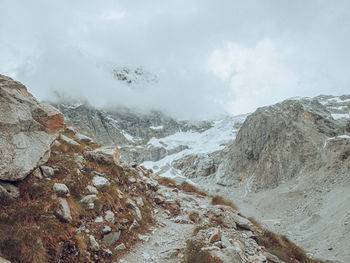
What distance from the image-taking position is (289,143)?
60812mm

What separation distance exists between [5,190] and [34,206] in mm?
899

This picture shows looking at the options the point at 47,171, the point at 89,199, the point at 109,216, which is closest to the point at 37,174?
the point at 47,171

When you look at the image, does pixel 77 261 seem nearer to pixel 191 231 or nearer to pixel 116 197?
pixel 116 197

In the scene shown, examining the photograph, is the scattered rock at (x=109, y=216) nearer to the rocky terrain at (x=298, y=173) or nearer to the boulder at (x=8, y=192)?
the boulder at (x=8, y=192)

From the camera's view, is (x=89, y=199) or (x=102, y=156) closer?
(x=89, y=199)

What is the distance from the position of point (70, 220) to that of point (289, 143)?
65614mm

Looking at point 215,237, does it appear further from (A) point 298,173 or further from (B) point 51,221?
(A) point 298,173

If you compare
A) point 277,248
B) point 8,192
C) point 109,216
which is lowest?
point 277,248

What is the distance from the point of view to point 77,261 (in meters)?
5.36

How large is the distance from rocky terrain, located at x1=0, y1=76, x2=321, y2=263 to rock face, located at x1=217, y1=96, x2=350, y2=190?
43.0 m

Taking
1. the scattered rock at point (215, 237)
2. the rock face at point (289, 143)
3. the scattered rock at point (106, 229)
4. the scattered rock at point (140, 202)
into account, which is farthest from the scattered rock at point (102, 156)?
the rock face at point (289, 143)

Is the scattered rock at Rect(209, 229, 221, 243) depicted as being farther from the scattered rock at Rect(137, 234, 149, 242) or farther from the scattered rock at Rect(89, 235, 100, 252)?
the scattered rock at Rect(89, 235, 100, 252)

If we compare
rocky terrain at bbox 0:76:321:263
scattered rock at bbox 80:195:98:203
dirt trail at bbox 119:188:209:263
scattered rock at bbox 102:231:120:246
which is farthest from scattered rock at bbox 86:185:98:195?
dirt trail at bbox 119:188:209:263

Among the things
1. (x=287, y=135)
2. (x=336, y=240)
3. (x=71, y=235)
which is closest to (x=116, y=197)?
(x=71, y=235)
